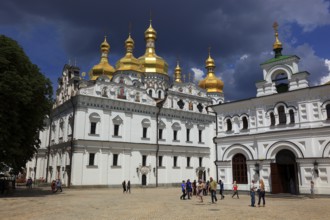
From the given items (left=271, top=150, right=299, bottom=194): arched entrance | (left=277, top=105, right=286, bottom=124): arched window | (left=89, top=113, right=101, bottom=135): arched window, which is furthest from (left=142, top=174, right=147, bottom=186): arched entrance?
(left=277, top=105, right=286, bottom=124): arched window

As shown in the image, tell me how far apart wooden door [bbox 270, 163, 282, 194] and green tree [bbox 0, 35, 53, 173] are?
19.8 meters

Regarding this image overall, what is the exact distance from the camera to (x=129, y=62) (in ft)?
177

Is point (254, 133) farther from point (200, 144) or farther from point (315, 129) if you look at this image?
point (200, 144)

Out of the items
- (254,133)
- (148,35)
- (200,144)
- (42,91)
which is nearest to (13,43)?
(42,91)

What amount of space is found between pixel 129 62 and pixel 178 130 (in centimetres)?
1585

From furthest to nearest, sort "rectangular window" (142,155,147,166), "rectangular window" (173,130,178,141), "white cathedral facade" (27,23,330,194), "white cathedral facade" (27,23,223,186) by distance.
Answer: "rectangular window" (173,130,178,141) < "rectangular window" (142,155,147,166) < "white cathedral facade" (27,23,223,186) < "white cathedral facade" (27,23,330,194)

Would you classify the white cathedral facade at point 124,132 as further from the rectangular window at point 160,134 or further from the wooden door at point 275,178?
the wooden door at point 275,178

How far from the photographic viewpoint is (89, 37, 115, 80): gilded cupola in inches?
2099

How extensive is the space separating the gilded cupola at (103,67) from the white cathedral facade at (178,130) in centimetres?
18

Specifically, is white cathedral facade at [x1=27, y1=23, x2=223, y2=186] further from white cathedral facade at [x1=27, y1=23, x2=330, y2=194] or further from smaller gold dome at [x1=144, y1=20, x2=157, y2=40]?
smaller gold dome at [x1=144, y1=20, x2=157, y2=40]

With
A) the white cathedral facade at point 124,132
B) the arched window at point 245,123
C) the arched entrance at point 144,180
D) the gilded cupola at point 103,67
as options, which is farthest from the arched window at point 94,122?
the arched window at point 245,123

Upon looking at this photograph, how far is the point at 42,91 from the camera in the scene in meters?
26.4

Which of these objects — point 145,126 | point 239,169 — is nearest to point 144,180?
point 145,126

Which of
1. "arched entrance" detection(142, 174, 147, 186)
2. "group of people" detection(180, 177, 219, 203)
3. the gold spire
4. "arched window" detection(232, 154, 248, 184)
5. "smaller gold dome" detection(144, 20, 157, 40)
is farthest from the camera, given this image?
the gold spire
